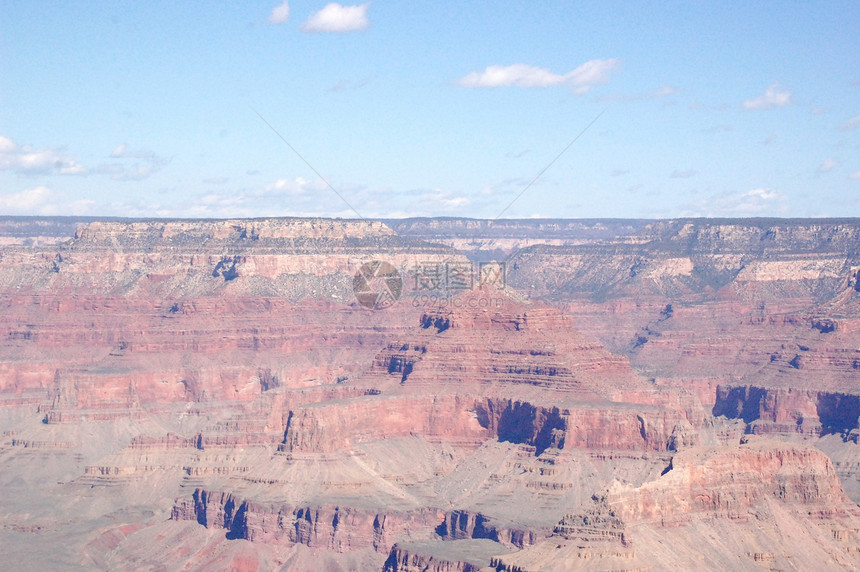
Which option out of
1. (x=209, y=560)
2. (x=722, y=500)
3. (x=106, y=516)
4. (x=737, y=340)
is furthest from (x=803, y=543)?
(x=737, y=340)

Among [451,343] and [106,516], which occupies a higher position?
[451,343]

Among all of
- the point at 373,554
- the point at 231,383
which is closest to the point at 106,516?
the point at 373,554

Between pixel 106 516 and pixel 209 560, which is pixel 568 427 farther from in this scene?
pixel 106 516

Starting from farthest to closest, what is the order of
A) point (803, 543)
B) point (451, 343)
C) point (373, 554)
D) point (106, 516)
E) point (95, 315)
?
point (95, 315)
point (451, 343)
point (106, 516)
point (373, 554)
point (803, 543)

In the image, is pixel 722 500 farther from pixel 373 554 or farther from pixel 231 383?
pixel 231 383

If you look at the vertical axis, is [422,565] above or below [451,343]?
below

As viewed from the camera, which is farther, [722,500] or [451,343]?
[451,343]

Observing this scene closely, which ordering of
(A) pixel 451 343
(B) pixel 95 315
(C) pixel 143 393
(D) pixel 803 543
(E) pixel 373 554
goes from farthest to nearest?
(B) pixel 95 315 < (C) pixel 143 393 < (A) pixel 451 343 < (E) pixel 373 554 < (D) pixel 803 543

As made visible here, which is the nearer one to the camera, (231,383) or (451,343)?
(451,343)

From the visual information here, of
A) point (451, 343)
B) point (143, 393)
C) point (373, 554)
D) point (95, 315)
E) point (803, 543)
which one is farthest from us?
point (95, 315)
